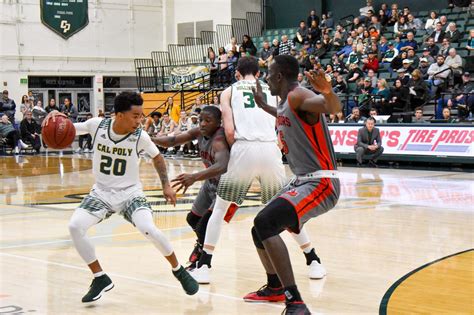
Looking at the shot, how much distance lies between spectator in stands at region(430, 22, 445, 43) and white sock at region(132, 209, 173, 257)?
18.3 meters

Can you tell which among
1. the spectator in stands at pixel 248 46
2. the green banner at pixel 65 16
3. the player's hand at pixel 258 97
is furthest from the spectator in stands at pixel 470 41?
the green banner at pixel 65 16

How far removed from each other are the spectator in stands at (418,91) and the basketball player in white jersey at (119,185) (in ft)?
50.6

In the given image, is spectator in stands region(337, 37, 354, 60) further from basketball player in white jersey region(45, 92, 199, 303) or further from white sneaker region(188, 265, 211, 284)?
basketball player in white jersey region(45, 92, 199, 303)

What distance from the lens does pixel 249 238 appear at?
30.5ft

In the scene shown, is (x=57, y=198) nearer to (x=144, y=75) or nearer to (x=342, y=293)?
(x=342, y=293)

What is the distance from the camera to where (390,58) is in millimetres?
23688

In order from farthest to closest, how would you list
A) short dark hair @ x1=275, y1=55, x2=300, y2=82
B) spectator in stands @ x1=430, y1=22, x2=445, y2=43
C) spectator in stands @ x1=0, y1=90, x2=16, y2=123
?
spectator in stands @ x1=0, y1=90, x2=16, y2=123 < spectator in stands @ x1=430, y1=22, x2=445, y2=43 < short dark hair @ x1=275, y1=55, x2=300, y2=82

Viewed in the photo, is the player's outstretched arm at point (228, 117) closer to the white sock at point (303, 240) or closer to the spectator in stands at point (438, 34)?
the white sock at point (303, 240)

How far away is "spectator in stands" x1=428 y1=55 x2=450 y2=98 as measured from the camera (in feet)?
69.1

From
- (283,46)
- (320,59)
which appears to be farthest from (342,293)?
(283,46)

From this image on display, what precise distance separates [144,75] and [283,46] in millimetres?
9511

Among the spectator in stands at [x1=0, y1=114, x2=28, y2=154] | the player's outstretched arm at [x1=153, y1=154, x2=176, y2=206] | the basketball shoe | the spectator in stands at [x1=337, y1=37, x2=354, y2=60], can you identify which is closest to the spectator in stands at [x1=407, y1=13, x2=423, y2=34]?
the spectator in stands at [x1=337, y1=37, x2=354, y2=60]

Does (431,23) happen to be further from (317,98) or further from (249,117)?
(317,98)

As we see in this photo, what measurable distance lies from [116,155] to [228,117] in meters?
1.20
